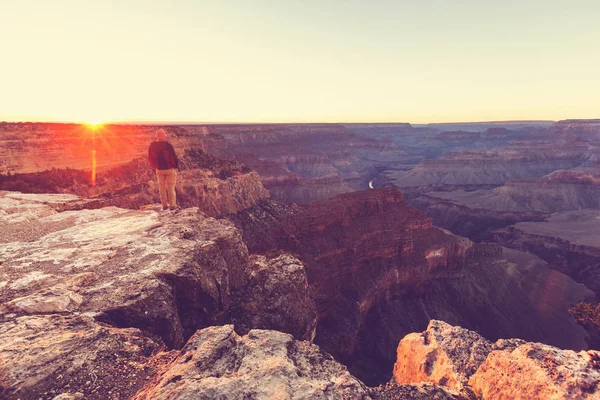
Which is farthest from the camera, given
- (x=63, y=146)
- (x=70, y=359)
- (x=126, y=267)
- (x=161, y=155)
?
(x=63, y=146)

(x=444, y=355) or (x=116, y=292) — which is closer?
(x=116, y=292)

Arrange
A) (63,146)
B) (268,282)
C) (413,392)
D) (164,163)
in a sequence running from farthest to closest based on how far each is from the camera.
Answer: (63,146) → (164,163) → (268,282) → (413,392)

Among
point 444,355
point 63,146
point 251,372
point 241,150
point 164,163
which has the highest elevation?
point 63,146

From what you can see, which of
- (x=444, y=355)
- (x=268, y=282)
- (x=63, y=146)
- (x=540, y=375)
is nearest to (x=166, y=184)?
(x=268, y=282)

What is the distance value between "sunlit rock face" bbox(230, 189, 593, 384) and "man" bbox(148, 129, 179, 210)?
22.0 metres

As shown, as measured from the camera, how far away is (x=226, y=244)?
861 cm

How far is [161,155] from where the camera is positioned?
10570 mm

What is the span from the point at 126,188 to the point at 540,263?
63847mm

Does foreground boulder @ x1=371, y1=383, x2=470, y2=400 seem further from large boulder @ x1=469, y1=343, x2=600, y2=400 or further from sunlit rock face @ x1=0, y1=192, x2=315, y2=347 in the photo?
sunlit rock face @ x1=0, y1=192, x2=315, y2=347

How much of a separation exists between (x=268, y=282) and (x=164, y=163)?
5.57m

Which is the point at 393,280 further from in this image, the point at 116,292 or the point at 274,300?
the point at 116,292

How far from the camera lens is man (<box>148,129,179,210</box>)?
413 inches

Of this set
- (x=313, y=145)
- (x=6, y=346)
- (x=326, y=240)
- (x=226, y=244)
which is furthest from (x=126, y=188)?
(x=313, y=145)

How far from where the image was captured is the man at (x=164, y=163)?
34.4 feet
